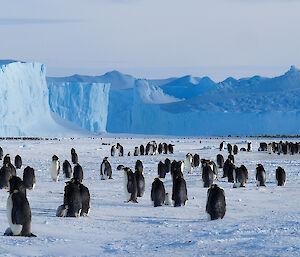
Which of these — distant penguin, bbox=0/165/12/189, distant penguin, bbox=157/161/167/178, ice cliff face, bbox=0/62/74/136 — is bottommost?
distant penguin, bbox=0/165/12/189

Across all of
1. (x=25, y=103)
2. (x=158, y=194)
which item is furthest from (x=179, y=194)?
(x=25, y=103)

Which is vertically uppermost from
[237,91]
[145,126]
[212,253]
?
[237,91]

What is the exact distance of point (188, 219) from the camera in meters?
7.53

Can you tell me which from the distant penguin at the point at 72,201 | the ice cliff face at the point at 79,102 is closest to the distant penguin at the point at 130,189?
the distant penguin at the point at 72,201

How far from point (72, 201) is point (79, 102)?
58.1m

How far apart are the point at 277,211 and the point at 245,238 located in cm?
257

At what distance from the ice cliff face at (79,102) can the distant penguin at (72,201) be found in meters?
57.3

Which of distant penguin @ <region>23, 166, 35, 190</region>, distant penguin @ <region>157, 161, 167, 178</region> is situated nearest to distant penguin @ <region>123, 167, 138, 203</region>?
distant penguin @ <region>23, 166, 35, 190</region>

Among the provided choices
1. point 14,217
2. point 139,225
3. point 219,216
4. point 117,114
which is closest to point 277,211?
point 219,216

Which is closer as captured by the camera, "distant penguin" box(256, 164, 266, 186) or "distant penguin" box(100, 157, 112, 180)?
"distant penguin" box(256, 164, 266, 186)

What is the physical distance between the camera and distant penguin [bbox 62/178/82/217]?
7145 millimetres

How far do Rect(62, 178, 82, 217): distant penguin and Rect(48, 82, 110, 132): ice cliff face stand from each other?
57312 millimetres

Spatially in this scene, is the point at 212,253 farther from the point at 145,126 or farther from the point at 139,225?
the point at 145,126

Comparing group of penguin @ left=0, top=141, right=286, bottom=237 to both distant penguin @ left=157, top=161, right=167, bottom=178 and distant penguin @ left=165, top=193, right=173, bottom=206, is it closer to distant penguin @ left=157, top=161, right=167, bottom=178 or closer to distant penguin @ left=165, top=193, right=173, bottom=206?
distant penguin @ left=165, top=193, right=173, bottom=206
